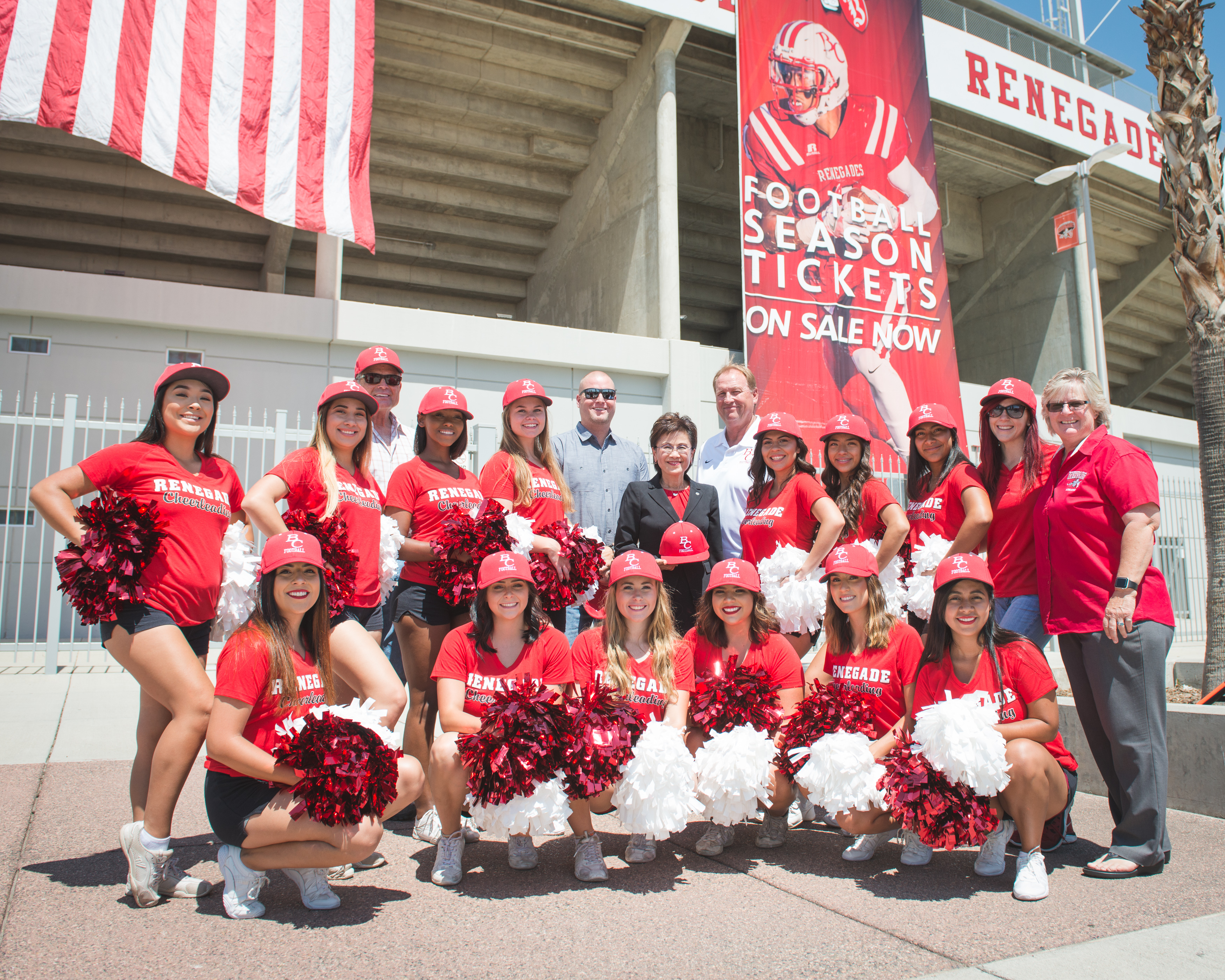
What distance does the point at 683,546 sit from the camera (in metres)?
4.39

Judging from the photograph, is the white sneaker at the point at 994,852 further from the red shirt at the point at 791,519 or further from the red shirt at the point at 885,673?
the red shirt at the point at 791,519

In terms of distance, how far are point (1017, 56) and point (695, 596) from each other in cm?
1799

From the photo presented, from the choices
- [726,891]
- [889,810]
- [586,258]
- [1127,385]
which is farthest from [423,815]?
[1127,385]

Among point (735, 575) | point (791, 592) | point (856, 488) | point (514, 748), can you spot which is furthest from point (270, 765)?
point (856, 488)

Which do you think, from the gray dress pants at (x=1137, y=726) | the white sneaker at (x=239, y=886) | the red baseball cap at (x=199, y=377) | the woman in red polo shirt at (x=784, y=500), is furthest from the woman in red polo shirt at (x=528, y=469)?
the gray dress pants at (x=1137, y=726)

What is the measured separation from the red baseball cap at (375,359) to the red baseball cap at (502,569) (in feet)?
4.40

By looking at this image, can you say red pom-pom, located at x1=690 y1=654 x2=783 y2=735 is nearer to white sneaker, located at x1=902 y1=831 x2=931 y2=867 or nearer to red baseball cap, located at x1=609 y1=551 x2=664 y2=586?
red baseball cap, located at x1=609 y1=551 x2=664 y2=586

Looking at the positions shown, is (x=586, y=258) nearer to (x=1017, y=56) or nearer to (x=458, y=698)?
(x=1017, y=56)

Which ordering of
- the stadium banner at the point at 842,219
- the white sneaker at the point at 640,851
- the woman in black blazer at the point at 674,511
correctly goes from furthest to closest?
the stadium banner at the point at 842,219
the woman in black blazer at the point at 674,511
the white sneaker at the point at 640,851

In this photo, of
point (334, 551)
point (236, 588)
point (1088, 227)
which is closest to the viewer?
point (236, 588)

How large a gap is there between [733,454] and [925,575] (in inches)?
53.7

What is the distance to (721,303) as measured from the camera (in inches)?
803

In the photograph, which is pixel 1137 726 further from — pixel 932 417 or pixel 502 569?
pixel 502 569

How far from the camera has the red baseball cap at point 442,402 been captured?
4.14m
